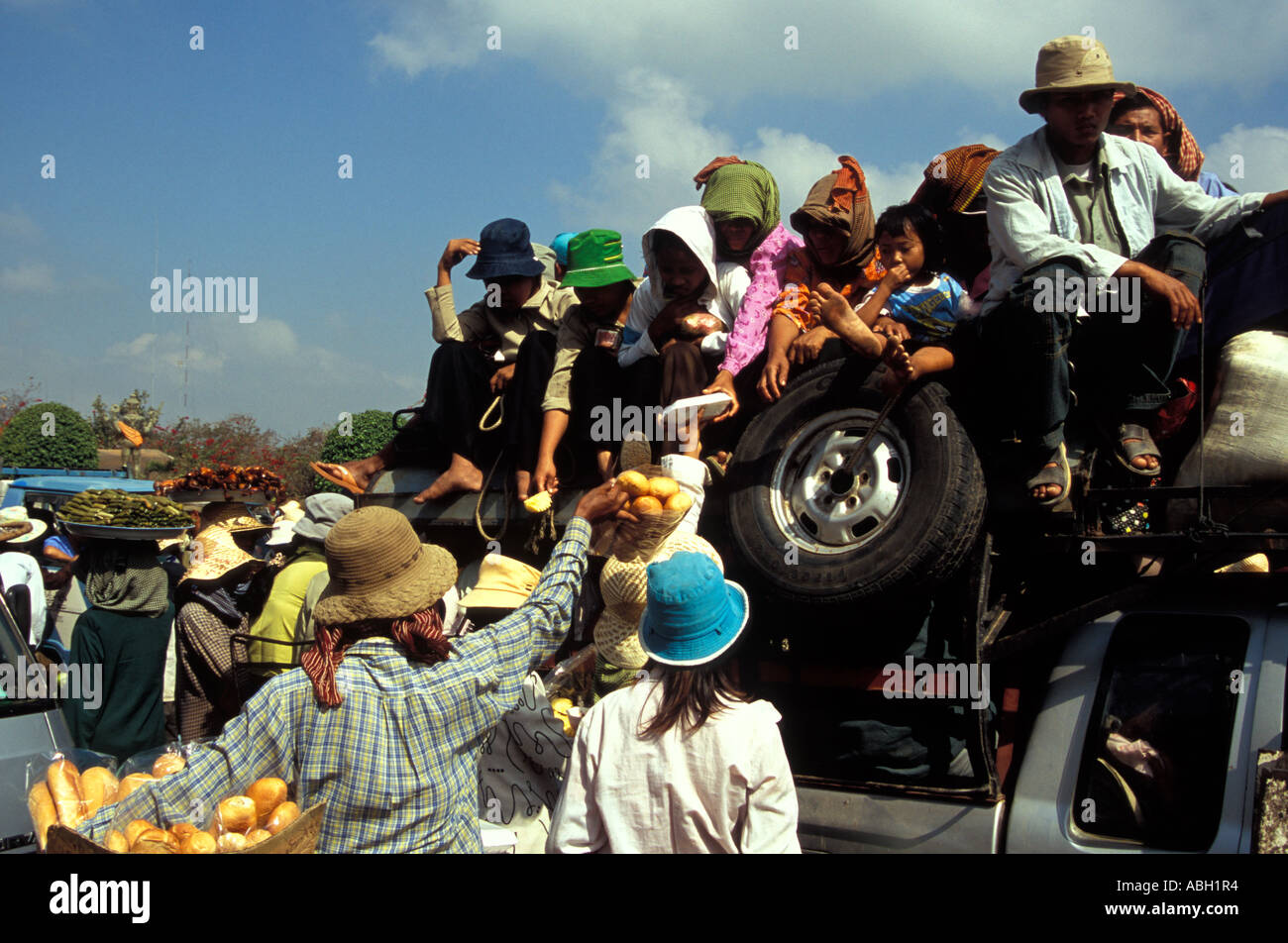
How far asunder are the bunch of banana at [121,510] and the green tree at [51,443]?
16864mm

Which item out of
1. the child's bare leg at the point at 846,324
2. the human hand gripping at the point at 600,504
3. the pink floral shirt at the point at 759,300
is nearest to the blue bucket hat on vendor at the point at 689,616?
the human hand gripping at the point at 600,504

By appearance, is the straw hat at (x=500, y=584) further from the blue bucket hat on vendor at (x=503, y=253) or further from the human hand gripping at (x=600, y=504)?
the blue bucket hat on vendor at (x=503, y=253)

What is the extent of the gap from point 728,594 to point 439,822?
1.04m

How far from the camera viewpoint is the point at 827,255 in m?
4.62

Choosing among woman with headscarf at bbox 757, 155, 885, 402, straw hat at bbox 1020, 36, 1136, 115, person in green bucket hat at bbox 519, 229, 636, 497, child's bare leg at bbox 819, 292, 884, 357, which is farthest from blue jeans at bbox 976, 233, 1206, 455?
person in green bucket hat at bbox 519, 229, 636, 497

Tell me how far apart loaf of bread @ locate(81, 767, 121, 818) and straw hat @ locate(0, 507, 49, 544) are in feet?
18.9

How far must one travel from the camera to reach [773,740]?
2.40m

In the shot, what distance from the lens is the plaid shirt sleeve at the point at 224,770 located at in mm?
2711

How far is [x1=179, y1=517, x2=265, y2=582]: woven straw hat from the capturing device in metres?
5.86

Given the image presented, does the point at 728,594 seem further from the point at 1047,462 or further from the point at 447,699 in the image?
the point at 1047,462

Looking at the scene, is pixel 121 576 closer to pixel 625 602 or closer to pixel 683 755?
pixel 625 602

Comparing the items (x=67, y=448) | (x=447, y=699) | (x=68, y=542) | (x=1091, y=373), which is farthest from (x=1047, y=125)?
(x=67, y=448)
